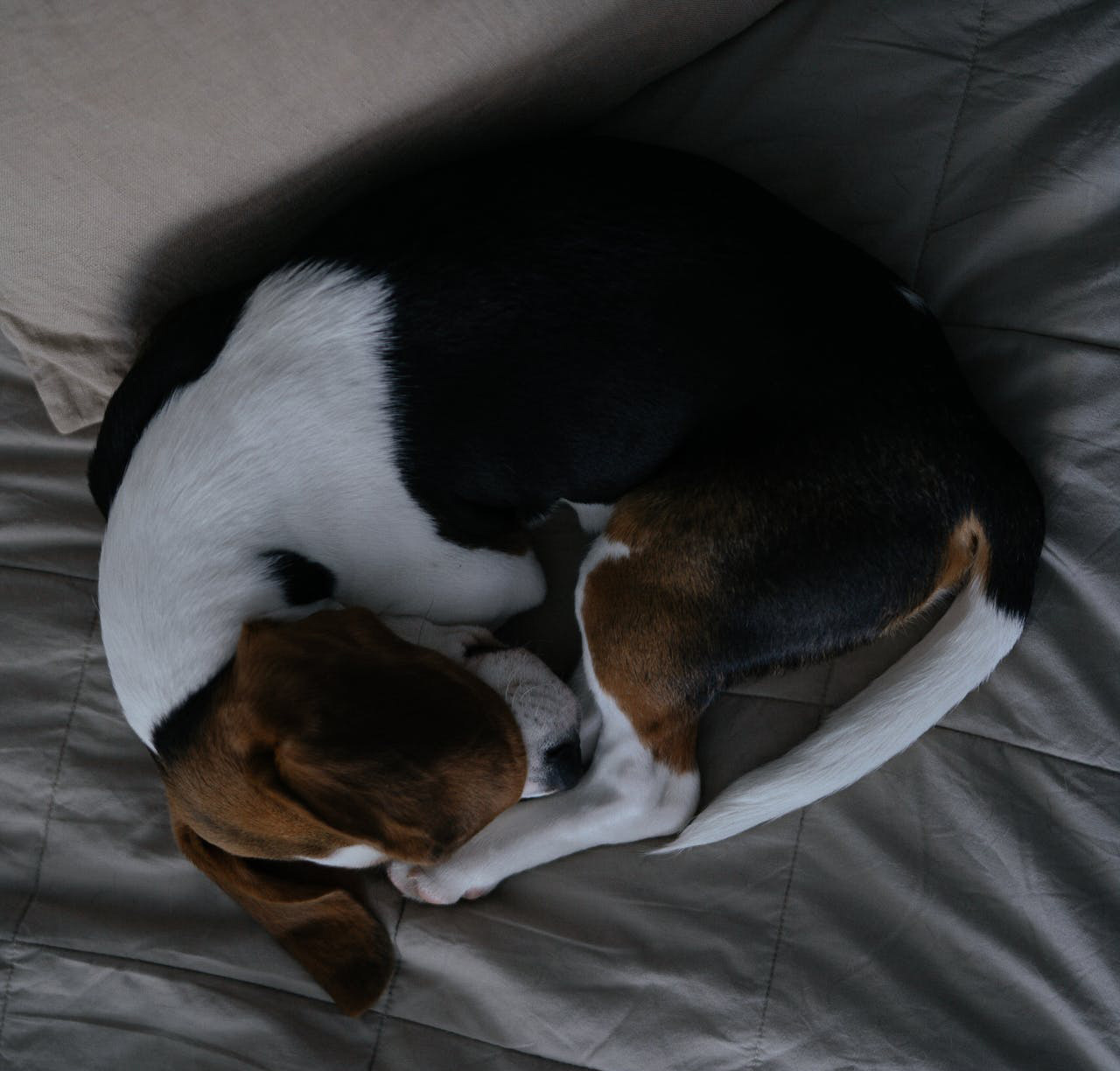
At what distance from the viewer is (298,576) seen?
147 cm

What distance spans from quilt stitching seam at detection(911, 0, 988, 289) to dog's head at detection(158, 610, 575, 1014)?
954mm

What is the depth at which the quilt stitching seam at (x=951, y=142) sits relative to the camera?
1616 millimetres

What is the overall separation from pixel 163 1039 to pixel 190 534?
85cm

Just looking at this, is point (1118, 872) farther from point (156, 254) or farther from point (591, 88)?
point (156, 254)

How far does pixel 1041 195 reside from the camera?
159 centimetres

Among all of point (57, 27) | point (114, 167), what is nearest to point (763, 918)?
point (114, 167)

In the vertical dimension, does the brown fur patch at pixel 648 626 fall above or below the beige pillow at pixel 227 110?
below

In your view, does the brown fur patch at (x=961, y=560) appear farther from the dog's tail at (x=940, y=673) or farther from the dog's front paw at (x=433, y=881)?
the dog's front paw at (x=433, y=881)

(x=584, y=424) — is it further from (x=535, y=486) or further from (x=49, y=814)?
(x=49, y=814)

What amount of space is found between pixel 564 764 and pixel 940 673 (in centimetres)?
55

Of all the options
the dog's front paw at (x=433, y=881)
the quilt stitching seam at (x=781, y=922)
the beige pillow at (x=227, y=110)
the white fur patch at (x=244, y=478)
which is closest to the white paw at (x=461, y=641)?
the white fur patch at (x=244, y=478)

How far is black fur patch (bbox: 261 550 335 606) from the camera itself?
1.46 meters

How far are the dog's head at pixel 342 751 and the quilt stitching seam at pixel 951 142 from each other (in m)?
0.95

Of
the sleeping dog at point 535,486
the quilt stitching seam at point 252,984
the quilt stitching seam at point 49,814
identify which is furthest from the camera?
the quilt stitching seam at point 49,814
